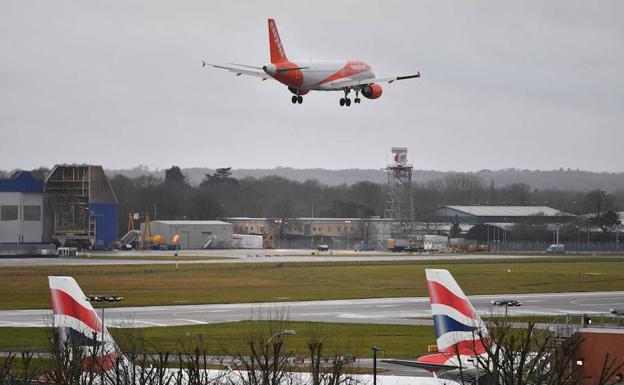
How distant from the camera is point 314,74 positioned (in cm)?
10888

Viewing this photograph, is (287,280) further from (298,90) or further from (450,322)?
(450,322)

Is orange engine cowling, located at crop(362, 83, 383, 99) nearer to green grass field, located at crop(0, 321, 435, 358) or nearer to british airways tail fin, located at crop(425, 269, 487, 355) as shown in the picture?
green grass field, located at crop(0, 321, 435, 358)

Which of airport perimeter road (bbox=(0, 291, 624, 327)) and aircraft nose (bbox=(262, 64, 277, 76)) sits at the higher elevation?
aircraft nose (bbox=(262, 64, 277, 76))

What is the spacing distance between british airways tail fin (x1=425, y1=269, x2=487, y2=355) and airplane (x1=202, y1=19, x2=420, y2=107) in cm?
5806

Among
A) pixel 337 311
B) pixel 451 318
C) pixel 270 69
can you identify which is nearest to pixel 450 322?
pixel 451 318

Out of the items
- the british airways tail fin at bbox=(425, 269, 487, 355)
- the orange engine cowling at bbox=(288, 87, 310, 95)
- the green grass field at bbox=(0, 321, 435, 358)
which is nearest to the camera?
the british airways tail fin at bbox=(425, 269, 487, 355)

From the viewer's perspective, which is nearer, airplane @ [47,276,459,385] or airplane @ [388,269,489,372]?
airplane @ [47,276,459,385]

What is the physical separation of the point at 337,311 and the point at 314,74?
22.0 meters

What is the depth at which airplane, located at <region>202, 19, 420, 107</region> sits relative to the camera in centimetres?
10694

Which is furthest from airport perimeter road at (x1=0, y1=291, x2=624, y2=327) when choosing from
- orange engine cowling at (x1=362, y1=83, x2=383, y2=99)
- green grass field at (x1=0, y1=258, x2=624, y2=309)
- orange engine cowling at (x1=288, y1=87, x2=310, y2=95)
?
orange engine cowling at (x1=362, y1=83, x2=383, y2=99)

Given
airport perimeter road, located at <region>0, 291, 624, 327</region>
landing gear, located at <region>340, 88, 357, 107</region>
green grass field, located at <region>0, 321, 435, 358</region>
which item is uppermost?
landing gear, located at <region>340, 88, 357, 107</region>

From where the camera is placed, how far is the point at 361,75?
377 ft

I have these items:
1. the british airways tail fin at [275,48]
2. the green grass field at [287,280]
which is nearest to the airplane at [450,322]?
the green grass field at [287,280]

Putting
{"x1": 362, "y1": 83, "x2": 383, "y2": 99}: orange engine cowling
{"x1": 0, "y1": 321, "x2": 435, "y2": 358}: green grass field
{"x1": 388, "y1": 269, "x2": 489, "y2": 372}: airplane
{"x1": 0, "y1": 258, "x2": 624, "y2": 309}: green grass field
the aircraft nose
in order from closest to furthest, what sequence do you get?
{"x1": 388, "y1": 269, "x2": 489, "y2": 372}: airplane → {"x1": 0, "y1": 321, "x2": 435, "y2": 358}: green grass field → the aircraft nose → {"x1": 362, "y1": 83, "x2": 383, "y2": 99}: orange engine cowling → {"x1": 0, "y1": 258, "x2": 624, "y2": 309}: green grass field
